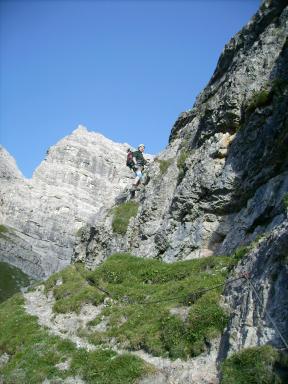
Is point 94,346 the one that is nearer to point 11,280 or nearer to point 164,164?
point 164,164

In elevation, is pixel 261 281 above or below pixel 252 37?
below

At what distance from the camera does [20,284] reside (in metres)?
175

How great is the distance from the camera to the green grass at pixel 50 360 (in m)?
17.3

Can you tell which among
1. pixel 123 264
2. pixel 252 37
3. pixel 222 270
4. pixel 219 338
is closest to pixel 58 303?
pixel 123 264

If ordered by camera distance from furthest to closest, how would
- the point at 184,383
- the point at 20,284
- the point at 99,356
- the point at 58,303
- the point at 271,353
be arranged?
1. the point at 20,284
2. the point at 58,303
3. the point at 99,356
4. the point at 184,383
5. the point at 271,353

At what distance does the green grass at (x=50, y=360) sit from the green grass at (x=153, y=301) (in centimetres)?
135

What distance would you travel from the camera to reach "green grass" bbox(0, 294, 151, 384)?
1728 centimetres

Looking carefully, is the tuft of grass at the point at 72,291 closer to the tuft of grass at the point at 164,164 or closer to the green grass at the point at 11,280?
the tuft of grass at the point at 164,164

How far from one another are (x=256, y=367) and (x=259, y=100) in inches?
913

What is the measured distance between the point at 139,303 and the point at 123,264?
7.49 m

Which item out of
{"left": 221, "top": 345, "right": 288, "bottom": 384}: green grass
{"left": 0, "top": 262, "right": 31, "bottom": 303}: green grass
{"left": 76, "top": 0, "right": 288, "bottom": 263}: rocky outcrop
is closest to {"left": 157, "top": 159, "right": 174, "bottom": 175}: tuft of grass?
{"left": 76, "top": 0, "right": 288, "bottom": 263}: rocky outcrop

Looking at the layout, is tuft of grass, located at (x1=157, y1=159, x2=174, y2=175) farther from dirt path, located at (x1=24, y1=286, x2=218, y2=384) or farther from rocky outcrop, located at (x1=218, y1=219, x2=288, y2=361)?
rocky outcrop, located at (x1=218, y1=219, x2=288, y2=361)

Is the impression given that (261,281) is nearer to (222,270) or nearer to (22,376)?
(222,270)

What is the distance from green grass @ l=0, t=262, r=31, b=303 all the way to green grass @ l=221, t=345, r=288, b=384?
5766 inches
